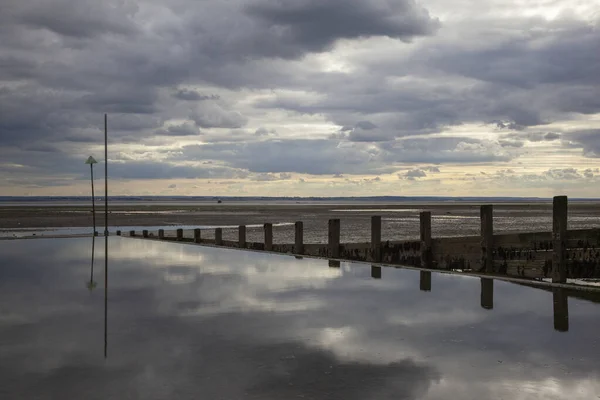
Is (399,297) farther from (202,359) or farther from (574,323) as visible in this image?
Result: (202,359)

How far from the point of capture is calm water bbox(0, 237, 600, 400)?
6496 mm

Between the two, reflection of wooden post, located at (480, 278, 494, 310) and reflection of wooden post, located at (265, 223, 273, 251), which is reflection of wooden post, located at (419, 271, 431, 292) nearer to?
reflection of wooden post, located at (480, 278, 494, 310)

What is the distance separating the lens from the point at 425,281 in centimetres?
1434

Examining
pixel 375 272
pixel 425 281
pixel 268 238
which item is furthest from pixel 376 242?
pixel 268 238

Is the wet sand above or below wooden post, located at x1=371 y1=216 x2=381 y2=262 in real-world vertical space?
below

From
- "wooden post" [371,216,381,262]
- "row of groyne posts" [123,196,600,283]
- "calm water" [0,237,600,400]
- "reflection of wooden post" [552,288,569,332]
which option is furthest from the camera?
"wooden post" [371,216,381,262]

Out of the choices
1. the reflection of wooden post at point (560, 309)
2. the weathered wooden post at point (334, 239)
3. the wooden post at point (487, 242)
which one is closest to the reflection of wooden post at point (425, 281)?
the wooden post at point (487, 242)

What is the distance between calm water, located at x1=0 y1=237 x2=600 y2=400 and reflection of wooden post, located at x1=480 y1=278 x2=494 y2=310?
0.04 metres

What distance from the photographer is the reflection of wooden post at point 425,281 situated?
43.6ft

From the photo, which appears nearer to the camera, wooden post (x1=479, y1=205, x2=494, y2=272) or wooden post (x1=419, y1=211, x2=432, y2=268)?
wooden post (x1=479, y1=205, x2=494, y2=272)

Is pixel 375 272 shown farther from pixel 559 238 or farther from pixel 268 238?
pixel 268 238

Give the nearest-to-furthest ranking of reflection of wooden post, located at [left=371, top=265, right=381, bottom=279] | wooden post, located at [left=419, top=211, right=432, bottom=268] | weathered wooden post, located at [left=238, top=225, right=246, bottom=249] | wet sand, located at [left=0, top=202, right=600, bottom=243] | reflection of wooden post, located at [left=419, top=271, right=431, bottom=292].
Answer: reflection of wooden post, located at [left=419, top=271, right=431, bottom=292], reflection of wooden post, located at [left=371, top=265, right=381, bottom=279], wooden post, located at [left=419, top=211, right=432, bottom=268], weathered wooden post, located at [left=238, top=225, right=246, bottom=249], wet sand, located at [left=0, top=202, right=600, bottom=243]

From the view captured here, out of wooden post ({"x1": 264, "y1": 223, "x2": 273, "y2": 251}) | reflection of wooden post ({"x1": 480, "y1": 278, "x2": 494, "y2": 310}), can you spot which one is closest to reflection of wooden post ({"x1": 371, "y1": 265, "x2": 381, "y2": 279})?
reflection of wooden post ({"x1": 480, "y1": 278, "x2": 494, "y2": 310})

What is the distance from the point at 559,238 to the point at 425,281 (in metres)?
3.15
